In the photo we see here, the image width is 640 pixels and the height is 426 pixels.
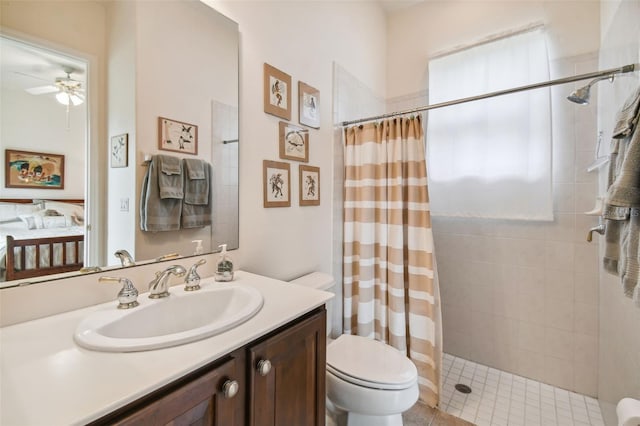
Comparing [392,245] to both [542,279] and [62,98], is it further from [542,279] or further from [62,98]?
[62,98]

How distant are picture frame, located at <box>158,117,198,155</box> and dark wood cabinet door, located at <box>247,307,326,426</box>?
80 centimetres

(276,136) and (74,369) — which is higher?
(276,136)

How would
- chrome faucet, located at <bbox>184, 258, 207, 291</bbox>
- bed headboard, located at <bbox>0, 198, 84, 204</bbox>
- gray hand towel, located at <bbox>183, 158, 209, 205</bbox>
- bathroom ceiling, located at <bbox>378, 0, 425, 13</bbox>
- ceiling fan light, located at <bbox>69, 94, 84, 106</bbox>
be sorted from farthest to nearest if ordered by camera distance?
bathroom ceiling, located at <bbox>378, 0, 425, 13</bbox> → gray hand towel, located at <bbox>183, 158, 209, 205</bbox> → chrome faucet, located at <bbox>184, 258, 207, 291</bbox> → ceiling fan light, located at <bbox>69, 94, 84, 106</bbox> → bed headboard, located at <bbox>0, 198, 84, 204</bbox>

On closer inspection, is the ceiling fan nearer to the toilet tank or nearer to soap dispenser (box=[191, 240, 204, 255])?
soap dispenser (box=[191, 240, 204, 255])

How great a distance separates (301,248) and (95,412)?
48.1 inches

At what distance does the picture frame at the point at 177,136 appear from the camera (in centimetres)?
105

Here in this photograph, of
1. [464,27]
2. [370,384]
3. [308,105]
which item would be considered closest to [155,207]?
[308,105]

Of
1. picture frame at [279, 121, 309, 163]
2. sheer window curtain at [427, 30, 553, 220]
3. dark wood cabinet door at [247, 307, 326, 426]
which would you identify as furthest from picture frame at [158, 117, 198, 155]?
sheer window curtain at [427, 30, 553, 220]

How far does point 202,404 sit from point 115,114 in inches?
36.2

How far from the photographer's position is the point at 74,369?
0.56 m

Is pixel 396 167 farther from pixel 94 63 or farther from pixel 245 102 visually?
pixel 94 63

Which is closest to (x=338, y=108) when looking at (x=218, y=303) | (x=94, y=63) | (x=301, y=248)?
(x=301, y=248)

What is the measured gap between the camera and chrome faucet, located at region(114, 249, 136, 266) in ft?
3.08

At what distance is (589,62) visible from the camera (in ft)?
5.65
